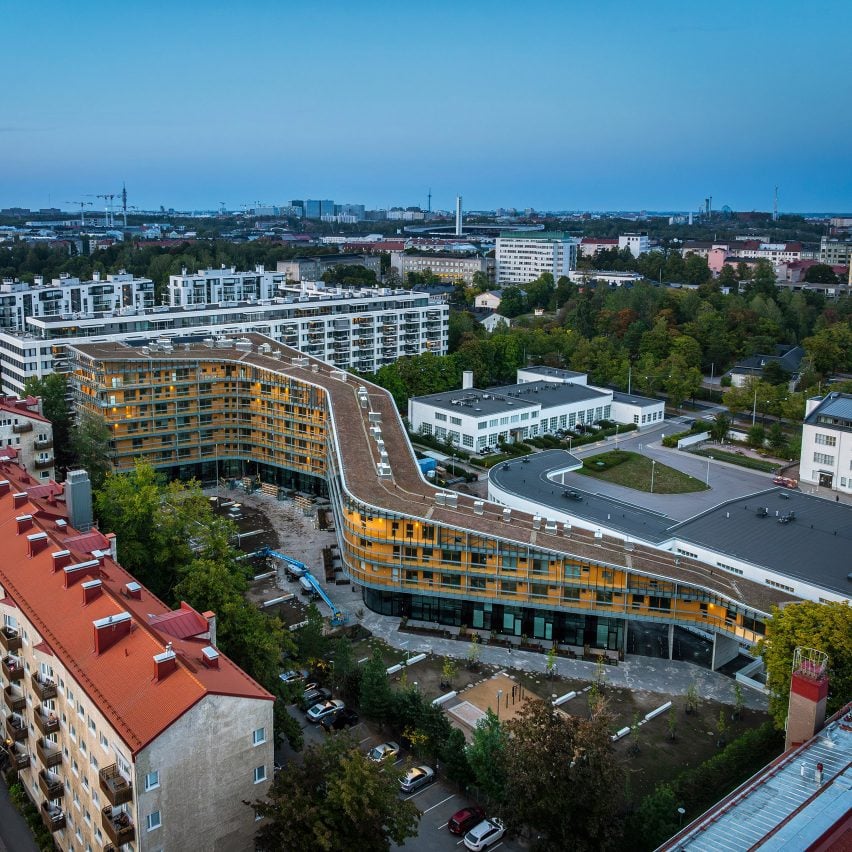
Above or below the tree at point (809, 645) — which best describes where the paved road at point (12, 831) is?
below

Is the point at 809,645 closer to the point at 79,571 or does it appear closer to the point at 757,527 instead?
the point at 757,527

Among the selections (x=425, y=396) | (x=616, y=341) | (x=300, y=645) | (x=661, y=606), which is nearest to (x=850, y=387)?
(x=616, y=341)

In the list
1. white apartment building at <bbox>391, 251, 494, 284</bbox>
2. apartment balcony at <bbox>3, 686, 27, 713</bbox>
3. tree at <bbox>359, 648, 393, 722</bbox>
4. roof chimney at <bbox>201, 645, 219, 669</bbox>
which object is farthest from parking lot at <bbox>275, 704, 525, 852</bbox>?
white apartment building at <bbox>391, 251, 494, 284</bbox>

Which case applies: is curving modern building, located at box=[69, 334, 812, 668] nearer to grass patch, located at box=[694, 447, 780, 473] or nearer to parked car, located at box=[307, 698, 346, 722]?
parked car, located at box=[307, 698, 346, 722]

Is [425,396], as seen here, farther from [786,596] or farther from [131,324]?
[786,596]

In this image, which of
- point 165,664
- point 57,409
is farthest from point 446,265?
point 165,664

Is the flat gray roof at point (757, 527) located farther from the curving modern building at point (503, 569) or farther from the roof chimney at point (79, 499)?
the roof chimney at point (79, 499)

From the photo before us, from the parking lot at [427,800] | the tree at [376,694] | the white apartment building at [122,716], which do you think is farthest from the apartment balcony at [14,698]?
the tree at [376,694]
